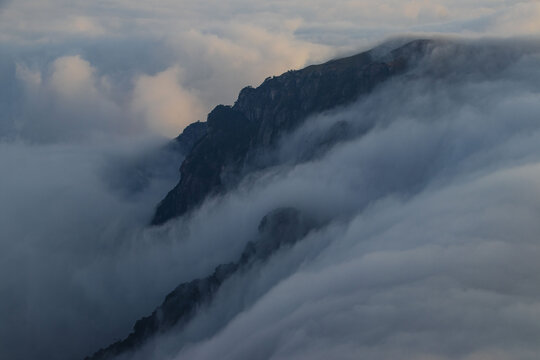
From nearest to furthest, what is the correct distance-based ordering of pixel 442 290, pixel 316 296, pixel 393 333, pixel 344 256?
pixel 393 333, pixel 442 290, pixel 316 296, pixel 344 256

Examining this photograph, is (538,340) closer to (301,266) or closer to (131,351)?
(301,266)

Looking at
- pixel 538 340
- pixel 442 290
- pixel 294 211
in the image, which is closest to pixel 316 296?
pixel 442 290

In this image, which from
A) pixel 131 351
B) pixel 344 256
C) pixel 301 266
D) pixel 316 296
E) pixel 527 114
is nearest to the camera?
pixel 316 296

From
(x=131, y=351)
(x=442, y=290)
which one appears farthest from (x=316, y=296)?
(x=131, y=351)

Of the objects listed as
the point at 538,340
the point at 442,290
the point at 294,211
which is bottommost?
the point at 538,340

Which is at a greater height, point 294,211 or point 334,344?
point 294,211

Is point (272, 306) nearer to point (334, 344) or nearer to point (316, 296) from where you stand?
point (316, 296)

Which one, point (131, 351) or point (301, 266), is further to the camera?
point (131, 351)
